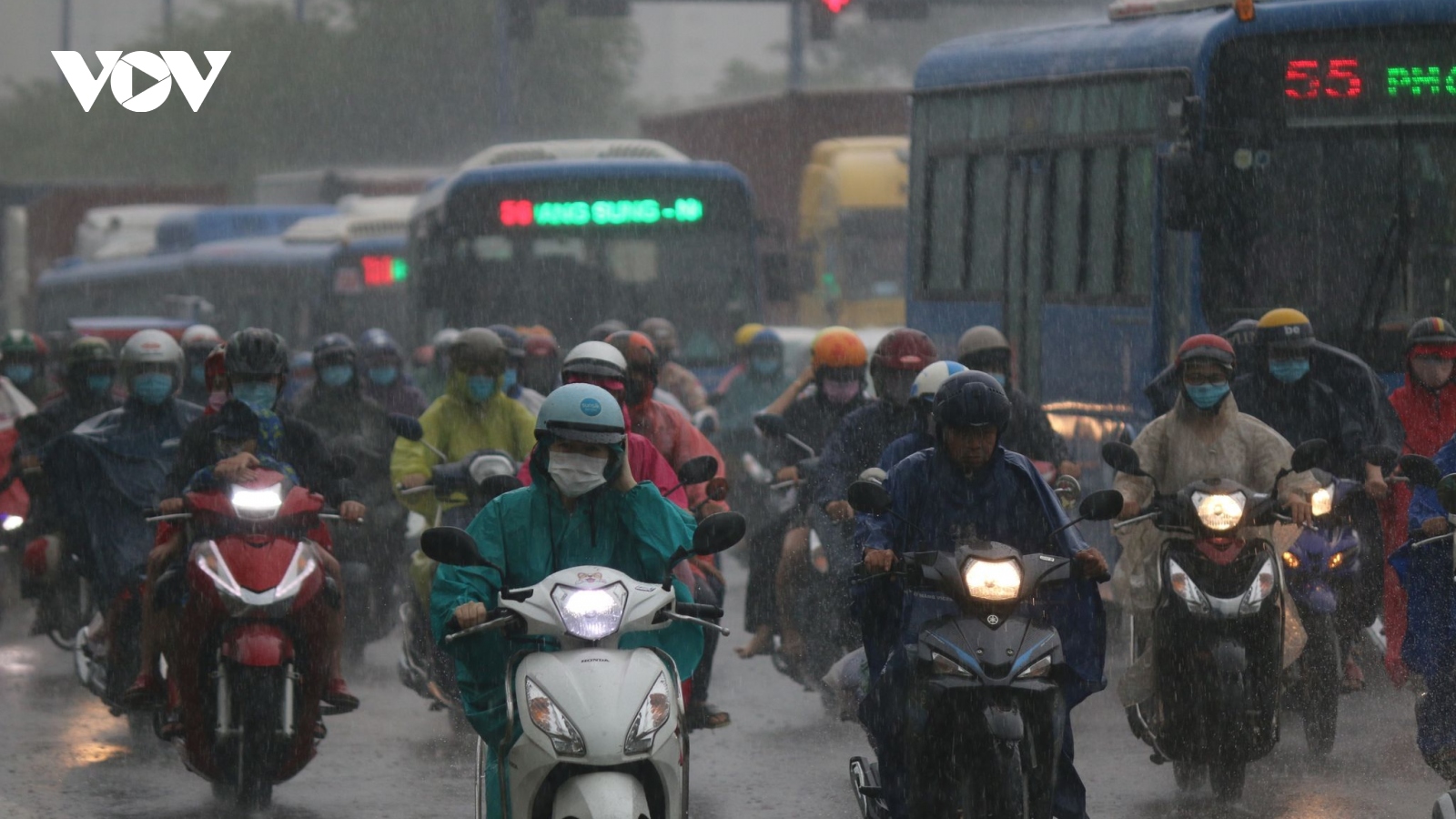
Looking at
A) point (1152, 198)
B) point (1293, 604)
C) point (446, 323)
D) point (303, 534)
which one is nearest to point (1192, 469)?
point (1293, 604)

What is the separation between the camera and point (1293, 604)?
9.38 meters

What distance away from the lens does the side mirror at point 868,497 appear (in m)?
6.56

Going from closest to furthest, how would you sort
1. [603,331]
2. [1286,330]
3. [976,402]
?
[976,402]
[1286,330]
[603,331]

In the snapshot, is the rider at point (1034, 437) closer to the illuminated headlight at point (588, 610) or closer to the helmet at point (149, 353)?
the helmet at point (149, 353)

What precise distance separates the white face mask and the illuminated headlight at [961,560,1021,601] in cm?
98

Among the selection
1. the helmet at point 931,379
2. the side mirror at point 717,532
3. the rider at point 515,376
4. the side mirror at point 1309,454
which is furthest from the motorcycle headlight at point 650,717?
the rider at point 515,376

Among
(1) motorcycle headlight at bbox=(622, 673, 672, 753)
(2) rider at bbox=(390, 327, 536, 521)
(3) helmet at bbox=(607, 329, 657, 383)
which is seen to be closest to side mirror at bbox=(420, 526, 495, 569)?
(1) motorcycle headlight at bbox=(622, 673, 672, 753)

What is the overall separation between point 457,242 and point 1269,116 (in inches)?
345

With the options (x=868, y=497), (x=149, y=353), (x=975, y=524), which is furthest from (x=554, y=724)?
(x=149, y=353)

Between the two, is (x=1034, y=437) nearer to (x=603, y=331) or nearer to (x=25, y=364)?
(x=603, y=331)

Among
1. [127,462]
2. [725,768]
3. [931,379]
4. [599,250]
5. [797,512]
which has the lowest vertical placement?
[725,768]

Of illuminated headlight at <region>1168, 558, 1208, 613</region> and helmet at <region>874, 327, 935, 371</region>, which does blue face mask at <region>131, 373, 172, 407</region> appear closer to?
helmet at <region>874, 327, 935, 371</region>

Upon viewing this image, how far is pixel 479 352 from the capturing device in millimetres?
10742

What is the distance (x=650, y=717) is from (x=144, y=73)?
76.4 metres
